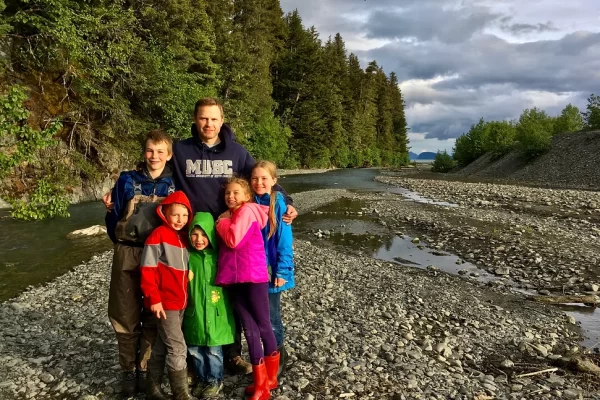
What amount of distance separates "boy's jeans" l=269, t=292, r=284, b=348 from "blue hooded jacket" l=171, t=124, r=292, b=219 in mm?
1139

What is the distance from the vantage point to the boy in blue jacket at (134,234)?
3.87 m

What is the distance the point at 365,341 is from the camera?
5879mm

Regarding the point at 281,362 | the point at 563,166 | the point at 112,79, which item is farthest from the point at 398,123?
the point at 281,362

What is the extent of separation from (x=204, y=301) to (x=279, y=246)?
95 centimetres

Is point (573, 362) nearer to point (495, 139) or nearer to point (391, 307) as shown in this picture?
point (391, 307)

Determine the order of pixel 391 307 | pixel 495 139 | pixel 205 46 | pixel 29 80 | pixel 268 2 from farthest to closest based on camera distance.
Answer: pixel 495 139 → pixel 268 2 → pixel 205 46 → pixel 29 80 → pixel 391 307

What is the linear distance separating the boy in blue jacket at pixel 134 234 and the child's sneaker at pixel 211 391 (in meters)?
0.73

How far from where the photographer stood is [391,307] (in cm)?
750

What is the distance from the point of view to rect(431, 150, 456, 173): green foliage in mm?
69500

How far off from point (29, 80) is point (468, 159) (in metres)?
64.0

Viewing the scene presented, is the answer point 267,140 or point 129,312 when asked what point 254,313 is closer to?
point 129,312

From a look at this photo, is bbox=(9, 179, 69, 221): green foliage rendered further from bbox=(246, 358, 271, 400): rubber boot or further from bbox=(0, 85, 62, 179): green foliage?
bbox=(246, 358, 271, 400): rubber boot

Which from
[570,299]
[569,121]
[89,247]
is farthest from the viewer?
[569,121]

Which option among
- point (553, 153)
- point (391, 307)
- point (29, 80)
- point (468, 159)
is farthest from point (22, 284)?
point (468, 159)
